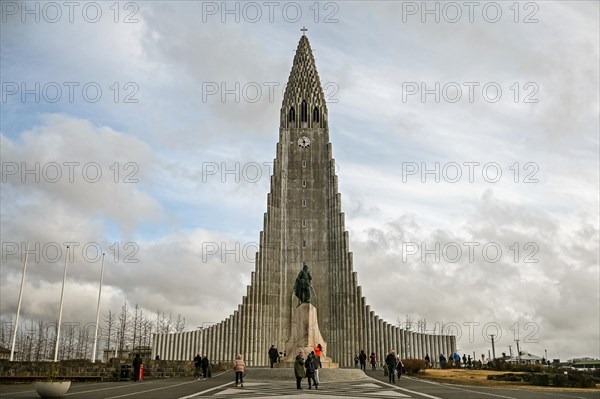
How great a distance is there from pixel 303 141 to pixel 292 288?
1758cm

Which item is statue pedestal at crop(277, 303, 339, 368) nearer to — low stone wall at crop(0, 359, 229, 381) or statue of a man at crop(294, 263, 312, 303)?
statue of a man at crop(294, 263, 312, 303)

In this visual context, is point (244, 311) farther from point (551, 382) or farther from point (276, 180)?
point (551, 382)

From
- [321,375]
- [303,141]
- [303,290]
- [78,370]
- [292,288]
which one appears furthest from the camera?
[303,141]

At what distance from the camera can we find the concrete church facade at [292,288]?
5425 centimetres

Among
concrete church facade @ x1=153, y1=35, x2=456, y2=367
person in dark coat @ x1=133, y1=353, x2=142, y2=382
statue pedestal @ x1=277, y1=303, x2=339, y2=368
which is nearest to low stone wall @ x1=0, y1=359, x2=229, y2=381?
person in dark coat @ x1=133, y1=353, x2=142, y2=382

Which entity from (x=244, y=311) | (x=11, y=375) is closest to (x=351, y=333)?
(x=244, y=311)

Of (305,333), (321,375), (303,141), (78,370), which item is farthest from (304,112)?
(78,370)

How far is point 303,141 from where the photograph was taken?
2462 inches

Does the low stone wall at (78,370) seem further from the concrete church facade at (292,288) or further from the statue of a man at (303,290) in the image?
the concrete church facade at (292,288)

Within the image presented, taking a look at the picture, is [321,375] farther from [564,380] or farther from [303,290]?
[564,380]

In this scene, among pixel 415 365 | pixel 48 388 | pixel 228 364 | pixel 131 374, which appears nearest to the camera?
pixel 48 388

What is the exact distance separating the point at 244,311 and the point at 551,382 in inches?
1443

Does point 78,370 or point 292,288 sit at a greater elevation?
point 292,288

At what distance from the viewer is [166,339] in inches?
2185
